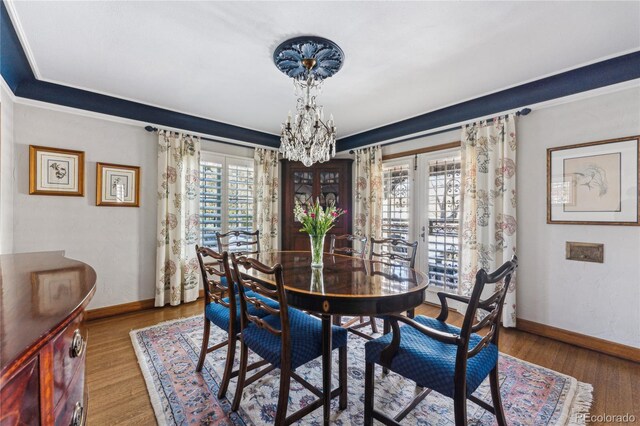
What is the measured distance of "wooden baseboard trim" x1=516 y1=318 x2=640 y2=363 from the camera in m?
2.42

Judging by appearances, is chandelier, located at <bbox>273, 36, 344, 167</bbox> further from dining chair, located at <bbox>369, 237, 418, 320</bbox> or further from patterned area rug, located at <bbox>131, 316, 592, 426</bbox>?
patterned area rug, located at <bbox>131, 316, 592, 426</bbox>

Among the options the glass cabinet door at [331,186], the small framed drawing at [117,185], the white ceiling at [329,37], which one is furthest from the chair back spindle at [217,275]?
the glass cabinet door at [331,186]

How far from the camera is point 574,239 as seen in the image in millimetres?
2723

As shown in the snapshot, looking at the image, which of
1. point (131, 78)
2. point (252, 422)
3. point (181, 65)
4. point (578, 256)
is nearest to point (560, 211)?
point (578, 256)

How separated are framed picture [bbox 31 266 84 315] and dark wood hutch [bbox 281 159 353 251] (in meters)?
3.51

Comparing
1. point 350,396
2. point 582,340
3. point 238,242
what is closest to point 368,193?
point 238,242

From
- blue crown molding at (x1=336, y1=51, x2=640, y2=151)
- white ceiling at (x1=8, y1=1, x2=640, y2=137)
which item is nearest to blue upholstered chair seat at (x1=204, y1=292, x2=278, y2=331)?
white ceiling at (x1=8, y1=1, x2=640, y2=137)

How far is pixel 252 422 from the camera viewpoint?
1714mm

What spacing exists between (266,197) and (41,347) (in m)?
4.01

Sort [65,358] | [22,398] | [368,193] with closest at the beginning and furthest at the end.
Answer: [22,398], [65,358], [368,193]

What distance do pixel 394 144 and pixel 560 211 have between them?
2206 millimetres

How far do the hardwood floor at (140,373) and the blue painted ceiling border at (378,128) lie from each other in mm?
2415

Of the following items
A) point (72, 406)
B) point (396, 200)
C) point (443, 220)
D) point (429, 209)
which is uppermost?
point (396, 200)

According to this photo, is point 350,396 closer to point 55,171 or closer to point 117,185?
point 117,185
